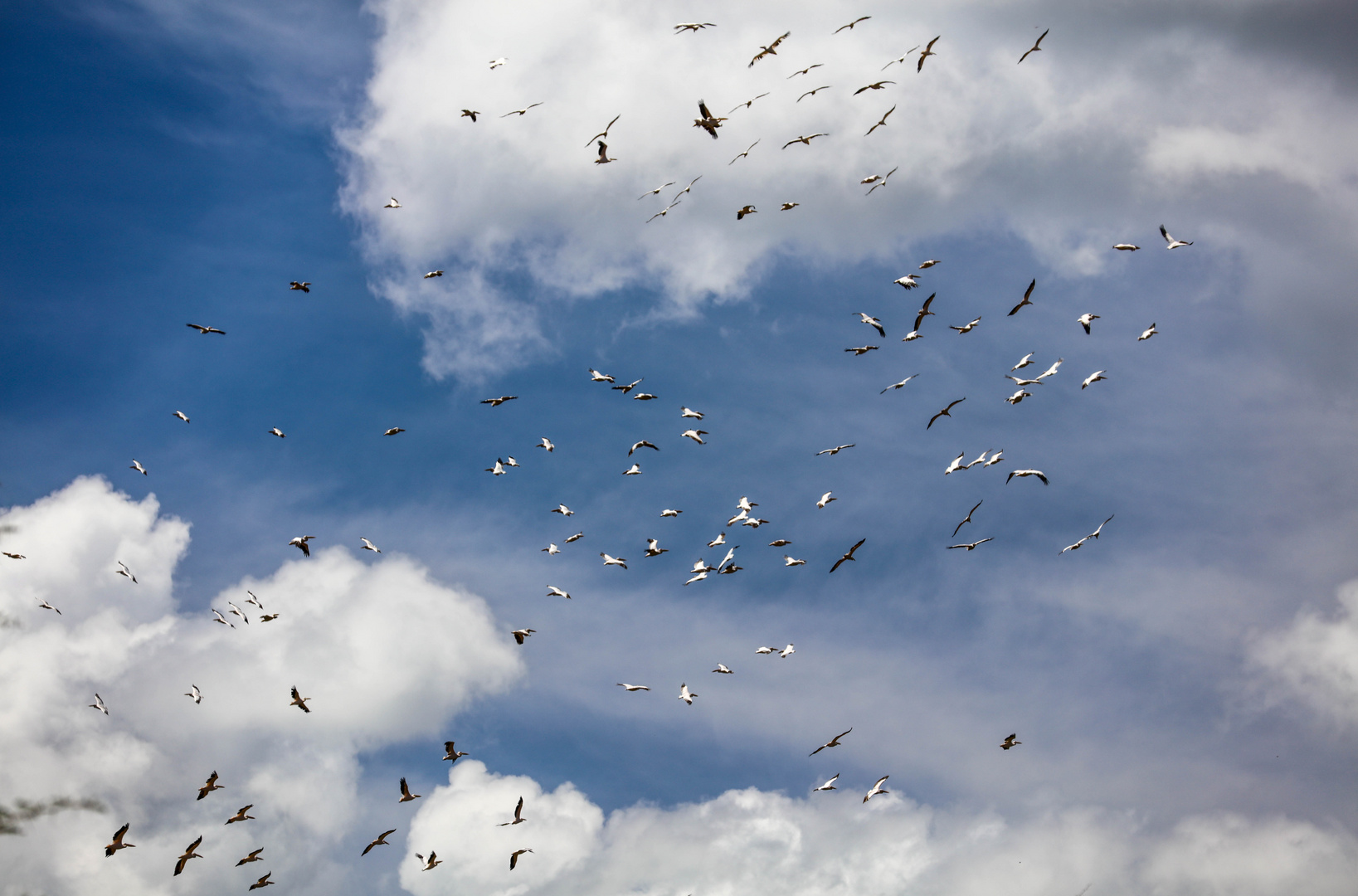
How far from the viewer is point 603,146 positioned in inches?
3231

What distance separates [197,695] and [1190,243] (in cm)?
8940

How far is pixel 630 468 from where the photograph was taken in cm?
9488

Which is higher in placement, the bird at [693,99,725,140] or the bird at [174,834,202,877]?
the bird at [693,99,725,140]

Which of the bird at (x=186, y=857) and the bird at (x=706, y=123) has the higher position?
the bird at (x=706, y=123)

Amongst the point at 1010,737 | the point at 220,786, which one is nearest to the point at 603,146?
the point at 1010,737

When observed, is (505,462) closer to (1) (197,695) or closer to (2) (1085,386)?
(1) (197,695)

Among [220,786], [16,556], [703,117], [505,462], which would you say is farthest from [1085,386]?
[16,556]

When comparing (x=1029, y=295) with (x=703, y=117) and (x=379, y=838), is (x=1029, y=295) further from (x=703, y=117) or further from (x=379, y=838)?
(x=379, y=838)

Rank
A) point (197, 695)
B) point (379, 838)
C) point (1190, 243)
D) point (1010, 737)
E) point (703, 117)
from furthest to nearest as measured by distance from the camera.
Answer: point (197, 695)
point (379, 838)
point (1010, 737)
point (1190, 243)
point (703, 117)

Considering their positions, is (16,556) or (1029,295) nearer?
(1029,295)

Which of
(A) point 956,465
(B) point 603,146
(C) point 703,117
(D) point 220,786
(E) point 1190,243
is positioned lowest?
(D) point 220,786

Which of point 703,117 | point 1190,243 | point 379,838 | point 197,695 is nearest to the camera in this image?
point 703,117

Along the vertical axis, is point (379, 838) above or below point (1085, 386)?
below

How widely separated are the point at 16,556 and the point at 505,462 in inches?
1640
